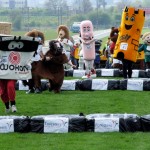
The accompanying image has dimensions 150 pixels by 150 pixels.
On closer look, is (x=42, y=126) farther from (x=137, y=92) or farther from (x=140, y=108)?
(x=137, y=92)

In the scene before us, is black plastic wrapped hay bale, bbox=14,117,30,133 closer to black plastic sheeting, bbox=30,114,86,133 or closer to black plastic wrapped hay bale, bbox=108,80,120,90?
Answer: black plastic sheeting, bbox=30,114,86,133

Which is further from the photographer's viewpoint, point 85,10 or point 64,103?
point 85,10

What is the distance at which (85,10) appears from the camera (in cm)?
7488

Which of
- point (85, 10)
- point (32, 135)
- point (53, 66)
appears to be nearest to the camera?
point (32, 135)

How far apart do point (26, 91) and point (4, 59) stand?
445cm

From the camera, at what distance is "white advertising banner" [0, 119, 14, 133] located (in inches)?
465

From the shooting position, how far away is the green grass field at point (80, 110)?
430 inches

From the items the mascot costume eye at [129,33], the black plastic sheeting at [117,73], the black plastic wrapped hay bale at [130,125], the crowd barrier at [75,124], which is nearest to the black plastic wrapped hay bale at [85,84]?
the mascot costume eye at [129,33]

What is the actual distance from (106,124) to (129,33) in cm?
753

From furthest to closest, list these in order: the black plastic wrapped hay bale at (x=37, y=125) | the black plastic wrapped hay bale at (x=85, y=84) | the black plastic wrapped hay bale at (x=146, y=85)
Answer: the black plastic wrapped hay bale at (x=85, y=84)
the black plastic wrapped hay bale at (x=146, y=85)
the black plastic wrapped hay bale at (x=37, y=125)

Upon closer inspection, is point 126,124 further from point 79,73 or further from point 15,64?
point 79,73

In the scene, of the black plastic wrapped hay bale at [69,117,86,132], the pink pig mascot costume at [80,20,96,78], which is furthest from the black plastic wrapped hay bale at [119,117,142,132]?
the pink pig mascot costume at [80,20,96,78]

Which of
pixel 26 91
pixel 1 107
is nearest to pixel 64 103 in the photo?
pixel 1 107

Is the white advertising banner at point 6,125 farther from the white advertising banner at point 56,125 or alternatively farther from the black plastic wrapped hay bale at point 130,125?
the black plastic wrapped hay bale at point 130,125
